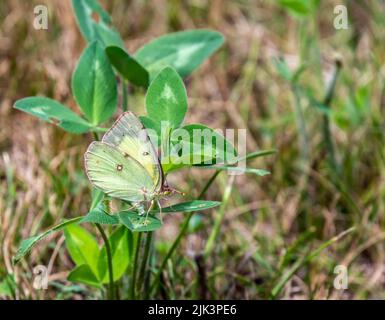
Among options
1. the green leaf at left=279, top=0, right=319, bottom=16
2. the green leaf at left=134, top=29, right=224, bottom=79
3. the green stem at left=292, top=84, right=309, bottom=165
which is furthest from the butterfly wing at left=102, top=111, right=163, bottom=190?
the green leaf at left=279, top=0, right=319, bottom=16

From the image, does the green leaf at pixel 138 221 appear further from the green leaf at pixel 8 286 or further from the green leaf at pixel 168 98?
the green leaf at pixel 8 286

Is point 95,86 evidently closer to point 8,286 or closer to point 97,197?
point 97,197

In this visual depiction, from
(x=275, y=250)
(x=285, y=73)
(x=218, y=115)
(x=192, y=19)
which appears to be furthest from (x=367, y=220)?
(x=192, y=19)

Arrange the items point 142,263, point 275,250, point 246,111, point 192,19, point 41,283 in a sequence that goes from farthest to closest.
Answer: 1. point 192,19
2. point 246,111
3. point 275,250
4. point 41,283
5. point 142,263

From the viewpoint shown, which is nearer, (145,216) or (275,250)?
(145,216)

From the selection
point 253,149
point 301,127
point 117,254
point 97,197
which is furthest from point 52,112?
point 253,149

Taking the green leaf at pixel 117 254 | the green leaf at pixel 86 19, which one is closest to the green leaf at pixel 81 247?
the green leaf at pixel 117 254
